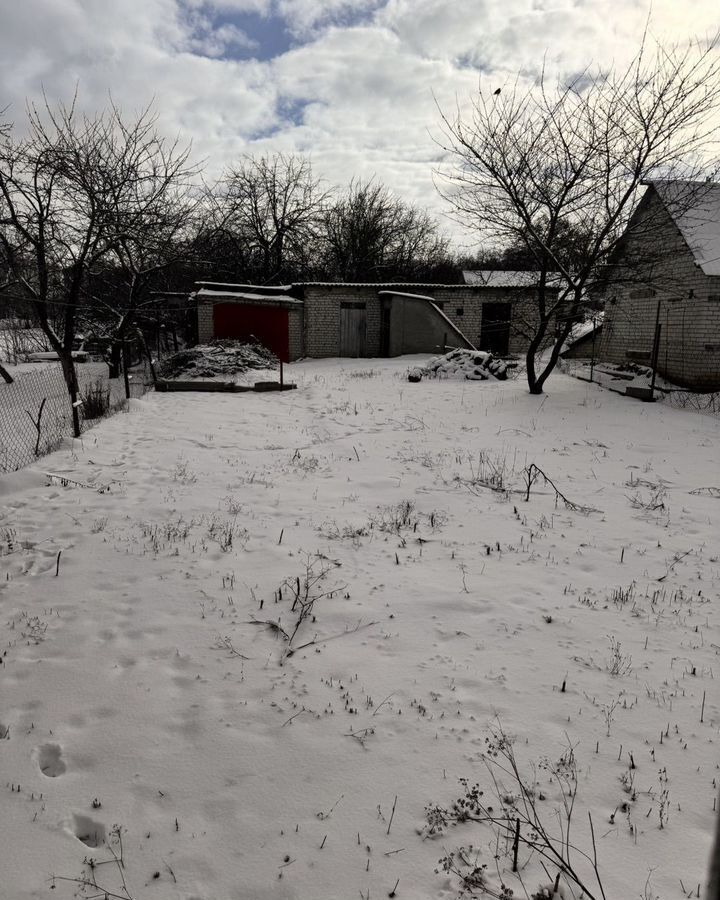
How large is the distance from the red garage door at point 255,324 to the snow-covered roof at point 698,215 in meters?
13.2

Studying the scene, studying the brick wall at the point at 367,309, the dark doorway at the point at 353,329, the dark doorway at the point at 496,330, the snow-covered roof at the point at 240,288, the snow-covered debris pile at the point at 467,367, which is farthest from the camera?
the dark doorway at the point at 496,330

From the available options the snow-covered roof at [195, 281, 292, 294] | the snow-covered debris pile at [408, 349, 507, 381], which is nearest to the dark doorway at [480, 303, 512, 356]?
the snow-covered debris pile at [408, 349, 507, 381]

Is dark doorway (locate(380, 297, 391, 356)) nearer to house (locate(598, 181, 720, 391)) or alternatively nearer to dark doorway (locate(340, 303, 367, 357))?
dark doorway (locate(340, 303, 367, 357))

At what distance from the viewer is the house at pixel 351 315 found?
20453mm

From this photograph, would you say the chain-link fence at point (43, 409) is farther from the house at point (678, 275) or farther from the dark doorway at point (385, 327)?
the house at point (678, 275)

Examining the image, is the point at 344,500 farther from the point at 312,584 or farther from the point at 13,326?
the point at 13,326

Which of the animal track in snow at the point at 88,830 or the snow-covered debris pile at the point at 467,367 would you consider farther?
the snow-covered debris pile at the point at 467,367

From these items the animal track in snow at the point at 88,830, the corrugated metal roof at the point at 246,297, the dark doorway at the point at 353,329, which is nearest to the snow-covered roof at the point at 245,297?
the corrugated metal roof at the point at 246,297

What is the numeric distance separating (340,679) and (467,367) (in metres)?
14.6

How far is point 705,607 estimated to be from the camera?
3.93 m

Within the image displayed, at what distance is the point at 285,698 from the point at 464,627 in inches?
51.9

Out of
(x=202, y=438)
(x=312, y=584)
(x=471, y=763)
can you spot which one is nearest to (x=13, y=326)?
(x=202, y=438)

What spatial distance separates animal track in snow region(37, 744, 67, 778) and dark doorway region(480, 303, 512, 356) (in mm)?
22514

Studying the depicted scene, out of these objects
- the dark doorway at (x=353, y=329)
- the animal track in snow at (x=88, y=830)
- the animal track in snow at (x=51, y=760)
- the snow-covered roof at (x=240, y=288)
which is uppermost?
the snow-covered roof at (x=240, y=288)
